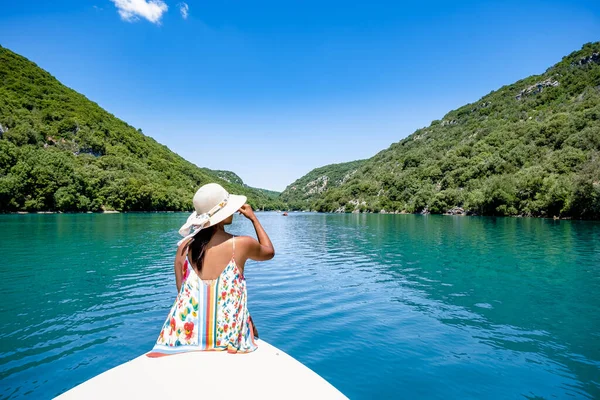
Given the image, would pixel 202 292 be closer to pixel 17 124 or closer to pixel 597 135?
pixel 597 135

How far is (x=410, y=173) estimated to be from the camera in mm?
173625

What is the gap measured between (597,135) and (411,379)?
11082 cm

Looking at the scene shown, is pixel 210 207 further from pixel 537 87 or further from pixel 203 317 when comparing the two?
pixel 537 87

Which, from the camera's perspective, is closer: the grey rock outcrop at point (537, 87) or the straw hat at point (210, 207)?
the straw hat at point (210, 207)

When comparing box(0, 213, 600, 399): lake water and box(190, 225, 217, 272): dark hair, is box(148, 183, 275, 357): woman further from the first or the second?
box(0, 213, 600, 399): lake water

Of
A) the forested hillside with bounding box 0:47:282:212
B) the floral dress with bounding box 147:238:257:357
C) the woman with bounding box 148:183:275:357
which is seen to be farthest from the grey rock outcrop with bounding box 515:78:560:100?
the floral dress with bounding box 147:238:257:357

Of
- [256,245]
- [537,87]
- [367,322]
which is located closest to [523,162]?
[537,87]

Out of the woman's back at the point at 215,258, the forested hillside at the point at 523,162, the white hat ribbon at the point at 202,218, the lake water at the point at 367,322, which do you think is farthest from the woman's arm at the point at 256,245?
the forested hillside at the point at 523,162

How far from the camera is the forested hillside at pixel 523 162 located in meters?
71.0

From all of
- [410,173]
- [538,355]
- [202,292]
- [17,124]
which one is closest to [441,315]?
[538,355]

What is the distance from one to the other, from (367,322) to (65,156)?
128 meters

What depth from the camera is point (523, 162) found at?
112125 millimetres

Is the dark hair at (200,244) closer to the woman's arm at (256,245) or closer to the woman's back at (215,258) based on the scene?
the woman's back at (215,258)

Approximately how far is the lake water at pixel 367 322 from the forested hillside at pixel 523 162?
57071 millimetres
